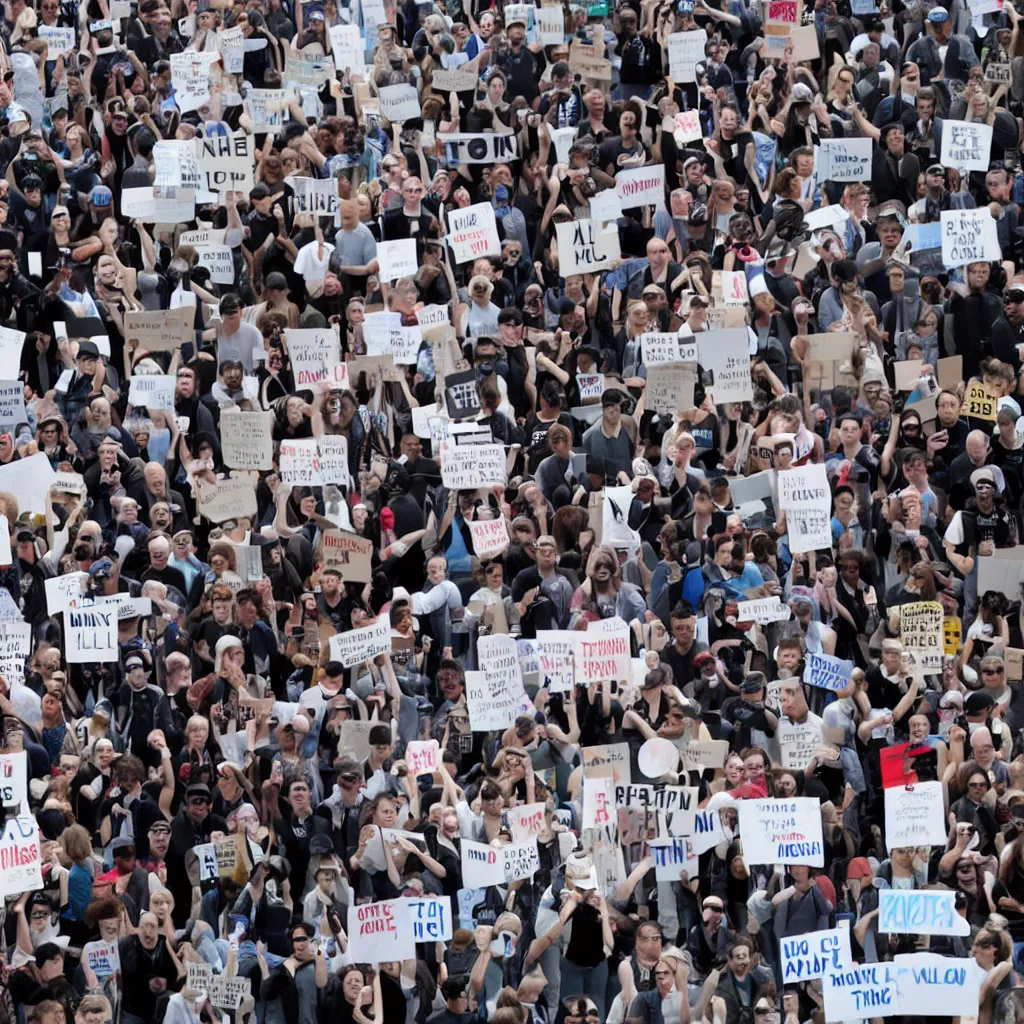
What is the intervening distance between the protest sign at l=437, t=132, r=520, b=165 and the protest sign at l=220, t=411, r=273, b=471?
347 cm

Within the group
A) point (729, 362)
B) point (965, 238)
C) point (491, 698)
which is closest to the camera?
point (491, 698)

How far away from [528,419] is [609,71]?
408 centimetres

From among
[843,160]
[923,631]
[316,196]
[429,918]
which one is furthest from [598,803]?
[843,160]

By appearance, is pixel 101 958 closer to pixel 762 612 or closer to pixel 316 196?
pixel 762 612

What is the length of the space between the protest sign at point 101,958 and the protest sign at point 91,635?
7.31ft

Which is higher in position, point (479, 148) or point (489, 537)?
point (479, 148)

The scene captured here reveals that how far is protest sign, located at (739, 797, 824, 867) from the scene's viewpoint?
1909 centimetres

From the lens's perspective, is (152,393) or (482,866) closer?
(482,866)

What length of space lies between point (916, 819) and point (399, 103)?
27.0 ft

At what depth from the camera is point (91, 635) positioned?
20641mm

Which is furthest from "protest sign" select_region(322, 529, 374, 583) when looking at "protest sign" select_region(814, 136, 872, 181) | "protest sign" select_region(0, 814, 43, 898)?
"protest sign" select_region(814, 136, 872, 181)

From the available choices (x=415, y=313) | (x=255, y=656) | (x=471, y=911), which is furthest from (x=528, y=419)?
(x=471, y=911)

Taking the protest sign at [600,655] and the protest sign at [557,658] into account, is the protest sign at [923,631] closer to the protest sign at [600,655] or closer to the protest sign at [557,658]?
the protest sign at [600,655]

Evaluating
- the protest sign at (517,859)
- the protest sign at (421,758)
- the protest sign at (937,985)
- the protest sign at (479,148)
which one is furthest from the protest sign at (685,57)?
the protest sign at (937,985)
